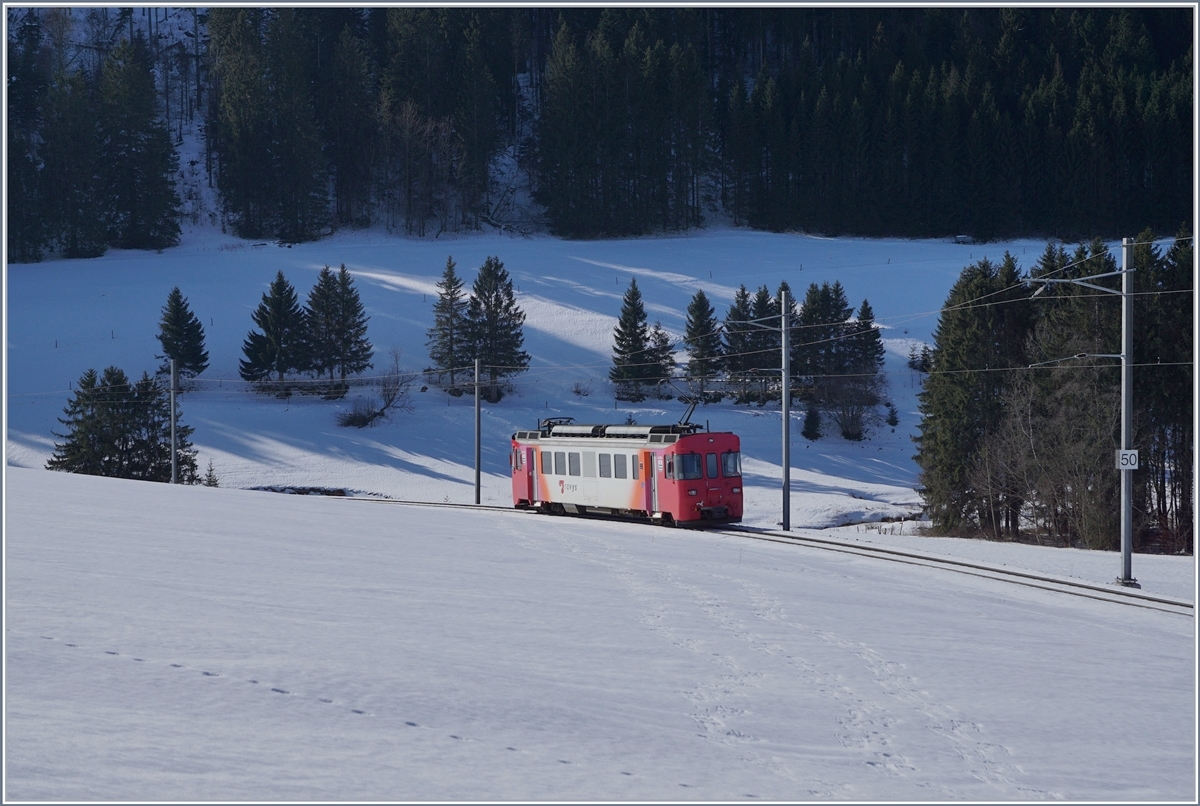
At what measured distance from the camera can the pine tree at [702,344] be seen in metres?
69.2

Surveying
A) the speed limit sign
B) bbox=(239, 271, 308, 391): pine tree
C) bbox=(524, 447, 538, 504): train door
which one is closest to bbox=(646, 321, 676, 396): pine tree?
bbox=(239, 271, 308, 391): pine tree

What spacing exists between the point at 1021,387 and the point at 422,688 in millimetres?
39534

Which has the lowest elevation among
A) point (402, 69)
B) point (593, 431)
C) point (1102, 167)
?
point (593, 431)

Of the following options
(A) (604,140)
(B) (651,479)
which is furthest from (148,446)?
(A) (604,140)

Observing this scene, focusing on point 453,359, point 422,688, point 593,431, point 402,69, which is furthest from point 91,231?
point 422,688

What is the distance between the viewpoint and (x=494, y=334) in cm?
7162

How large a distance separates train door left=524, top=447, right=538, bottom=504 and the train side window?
7632 millimetres

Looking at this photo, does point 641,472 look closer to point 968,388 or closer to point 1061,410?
point 1061,410

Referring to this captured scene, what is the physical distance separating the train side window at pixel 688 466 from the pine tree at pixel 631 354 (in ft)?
127

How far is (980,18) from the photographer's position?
427 ft

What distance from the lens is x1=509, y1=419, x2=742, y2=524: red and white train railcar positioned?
97.5 ft

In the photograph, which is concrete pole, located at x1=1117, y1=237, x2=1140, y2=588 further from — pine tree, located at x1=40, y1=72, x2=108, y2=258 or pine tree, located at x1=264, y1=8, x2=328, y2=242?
pine tree, located at x1=40, y1=72, x2=108, y2=258

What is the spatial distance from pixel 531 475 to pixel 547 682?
25.6m

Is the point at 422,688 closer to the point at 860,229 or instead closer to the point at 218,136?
the point at 860,229
